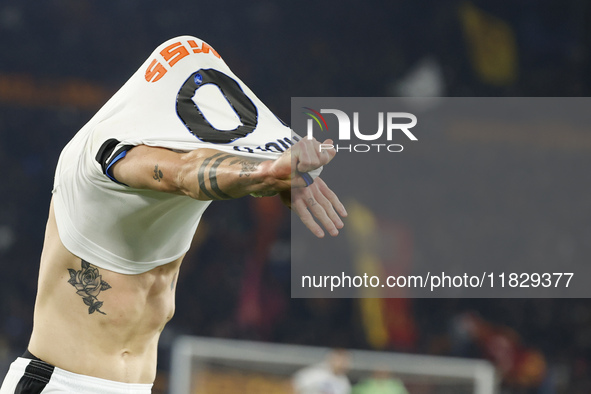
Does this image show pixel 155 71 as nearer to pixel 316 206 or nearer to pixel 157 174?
pixel 157 174

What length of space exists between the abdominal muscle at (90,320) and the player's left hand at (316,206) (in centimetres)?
73

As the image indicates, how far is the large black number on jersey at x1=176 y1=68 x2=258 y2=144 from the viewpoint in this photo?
2174 millimetres

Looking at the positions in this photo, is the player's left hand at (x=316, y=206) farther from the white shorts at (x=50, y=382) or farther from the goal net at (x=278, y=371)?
the goal net at (x=278, y=371)

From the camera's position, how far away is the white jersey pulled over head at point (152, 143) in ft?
7.11

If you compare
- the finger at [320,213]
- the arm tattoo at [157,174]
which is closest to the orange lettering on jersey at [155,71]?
the arm tattoo at [157,174]

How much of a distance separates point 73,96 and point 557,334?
759 centimetres

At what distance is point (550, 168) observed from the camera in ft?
19.1

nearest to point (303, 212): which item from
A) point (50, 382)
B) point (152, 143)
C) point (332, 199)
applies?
point (332, 199)

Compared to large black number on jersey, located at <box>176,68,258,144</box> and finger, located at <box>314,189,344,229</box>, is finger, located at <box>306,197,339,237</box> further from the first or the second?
large black number on jersey, located at <box>176,68,258,144</box>

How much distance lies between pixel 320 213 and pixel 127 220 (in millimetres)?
656

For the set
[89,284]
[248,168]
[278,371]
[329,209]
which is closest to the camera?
[248,168]

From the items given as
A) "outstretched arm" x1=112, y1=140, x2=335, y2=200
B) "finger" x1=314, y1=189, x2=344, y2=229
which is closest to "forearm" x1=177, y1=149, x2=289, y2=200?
"outstretched arm" x1=112, y1=140, x2=335, y2=200

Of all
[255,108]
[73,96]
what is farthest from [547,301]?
[255,108]

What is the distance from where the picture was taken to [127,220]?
2305mm
